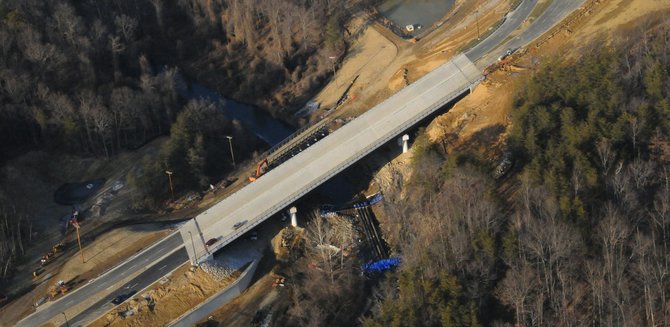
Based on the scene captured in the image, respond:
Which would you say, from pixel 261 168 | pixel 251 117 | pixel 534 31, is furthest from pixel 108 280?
pixel 534 31

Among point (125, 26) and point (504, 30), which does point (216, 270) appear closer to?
point (504, 30)

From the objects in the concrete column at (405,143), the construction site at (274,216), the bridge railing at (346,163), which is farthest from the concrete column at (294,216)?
the concrete column at (405,143)

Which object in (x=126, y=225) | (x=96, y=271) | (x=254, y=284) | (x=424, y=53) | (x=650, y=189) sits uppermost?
(x=424, y=53)

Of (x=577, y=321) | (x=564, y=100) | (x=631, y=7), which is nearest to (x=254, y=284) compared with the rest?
(x=577, y=321)

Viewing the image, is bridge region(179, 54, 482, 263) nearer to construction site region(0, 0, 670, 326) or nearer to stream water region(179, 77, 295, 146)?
construction site region(0, 0, 670, 326)

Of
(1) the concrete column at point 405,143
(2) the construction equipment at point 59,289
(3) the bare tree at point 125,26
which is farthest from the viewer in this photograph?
(3) the bare tree at point 125,26

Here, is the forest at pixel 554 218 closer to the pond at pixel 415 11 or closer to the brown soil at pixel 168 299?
the brown soil at pixel 168 299

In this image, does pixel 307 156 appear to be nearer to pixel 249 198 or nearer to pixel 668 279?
pixel 249 198
